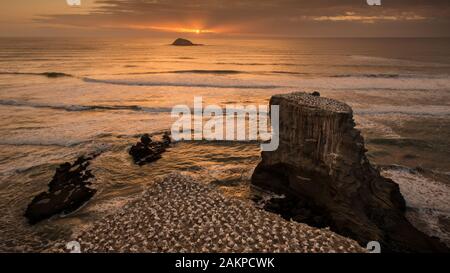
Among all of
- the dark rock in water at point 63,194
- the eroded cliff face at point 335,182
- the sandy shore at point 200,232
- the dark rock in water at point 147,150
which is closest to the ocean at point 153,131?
the dark rock in water at point 63,194

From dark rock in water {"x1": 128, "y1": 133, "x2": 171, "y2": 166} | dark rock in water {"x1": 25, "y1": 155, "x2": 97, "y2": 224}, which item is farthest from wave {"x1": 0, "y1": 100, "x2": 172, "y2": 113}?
dark rock in water {"x1": 25, "y1": 155, "x2": 97, "y2": 224}

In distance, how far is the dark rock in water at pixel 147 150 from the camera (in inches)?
933

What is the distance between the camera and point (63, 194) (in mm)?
17766

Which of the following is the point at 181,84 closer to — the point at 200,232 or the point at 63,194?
the point at 63,194

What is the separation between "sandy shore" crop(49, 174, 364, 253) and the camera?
1160 cm

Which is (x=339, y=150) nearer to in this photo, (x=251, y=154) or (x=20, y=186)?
(x=251, y=154)

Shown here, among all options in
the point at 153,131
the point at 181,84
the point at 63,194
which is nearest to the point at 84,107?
the point at 153,131

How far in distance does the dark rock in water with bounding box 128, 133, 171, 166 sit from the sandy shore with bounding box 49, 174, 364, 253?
7.98m

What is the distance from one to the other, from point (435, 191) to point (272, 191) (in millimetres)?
9049

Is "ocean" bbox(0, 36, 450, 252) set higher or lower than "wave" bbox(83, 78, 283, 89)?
lower

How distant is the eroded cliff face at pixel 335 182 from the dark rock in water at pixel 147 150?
10.2m

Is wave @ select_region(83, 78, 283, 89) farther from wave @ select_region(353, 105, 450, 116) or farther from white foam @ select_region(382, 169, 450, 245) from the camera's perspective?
white foam @ select_region(382, 169, 450, 245)

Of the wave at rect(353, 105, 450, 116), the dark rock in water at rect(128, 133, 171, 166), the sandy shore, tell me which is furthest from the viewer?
the wave at rect(353, 105, 450, 116)

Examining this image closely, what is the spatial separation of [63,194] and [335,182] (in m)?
14.0
